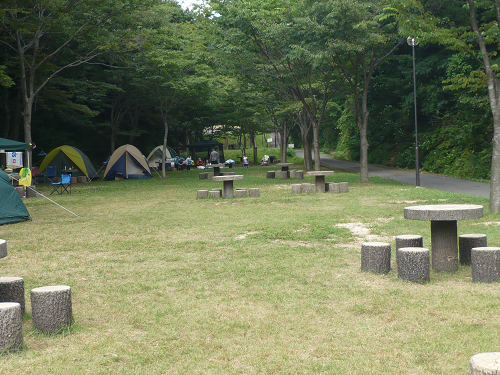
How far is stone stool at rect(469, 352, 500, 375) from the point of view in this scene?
2.52 m

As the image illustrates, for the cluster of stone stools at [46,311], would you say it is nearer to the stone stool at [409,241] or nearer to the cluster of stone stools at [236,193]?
the stone stool at [409,241]

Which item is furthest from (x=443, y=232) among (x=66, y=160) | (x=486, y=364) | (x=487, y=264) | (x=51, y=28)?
(x=66, y=160)

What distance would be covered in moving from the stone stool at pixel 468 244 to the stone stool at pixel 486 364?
3910 millimetres

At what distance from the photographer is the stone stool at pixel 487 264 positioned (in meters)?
5.51

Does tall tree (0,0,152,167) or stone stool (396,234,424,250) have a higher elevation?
tall tree (0,0,152,167)

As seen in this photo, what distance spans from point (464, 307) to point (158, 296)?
10.2 feet

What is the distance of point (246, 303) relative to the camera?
5.16 metres

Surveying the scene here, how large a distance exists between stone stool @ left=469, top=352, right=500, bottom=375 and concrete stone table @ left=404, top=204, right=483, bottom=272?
10.8ft

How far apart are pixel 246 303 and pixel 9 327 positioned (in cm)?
222

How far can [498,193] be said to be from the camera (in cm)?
1065

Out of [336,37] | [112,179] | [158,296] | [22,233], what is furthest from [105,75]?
[158,296]

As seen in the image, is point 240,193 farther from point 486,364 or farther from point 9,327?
point 486,364

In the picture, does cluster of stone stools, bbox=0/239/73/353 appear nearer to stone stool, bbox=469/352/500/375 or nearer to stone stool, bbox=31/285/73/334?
stone stool, bbox=31/285/73/334

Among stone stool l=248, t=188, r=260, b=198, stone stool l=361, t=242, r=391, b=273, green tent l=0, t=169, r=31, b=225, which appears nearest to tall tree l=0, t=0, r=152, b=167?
green tent l=0, t=169, r=31, b=225
